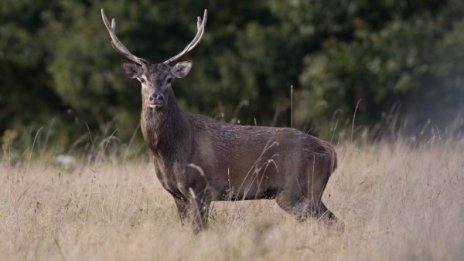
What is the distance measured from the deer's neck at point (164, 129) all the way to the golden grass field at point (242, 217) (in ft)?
1.91

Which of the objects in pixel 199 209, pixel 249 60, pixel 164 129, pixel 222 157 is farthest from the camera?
pixel 249 60

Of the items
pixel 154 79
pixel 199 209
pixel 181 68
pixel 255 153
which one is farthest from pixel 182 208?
pixel 181 68

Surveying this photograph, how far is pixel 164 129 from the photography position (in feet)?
29.0

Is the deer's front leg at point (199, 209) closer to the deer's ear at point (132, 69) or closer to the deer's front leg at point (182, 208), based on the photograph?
the deer's front leg at point (182, 208)

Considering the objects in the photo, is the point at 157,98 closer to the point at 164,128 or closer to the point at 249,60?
the point at 164,128

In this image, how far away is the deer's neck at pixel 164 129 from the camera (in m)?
8.80

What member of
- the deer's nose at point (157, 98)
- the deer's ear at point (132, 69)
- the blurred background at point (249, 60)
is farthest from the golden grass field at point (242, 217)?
the blurred background at point (249, 60)

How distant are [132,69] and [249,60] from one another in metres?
12.5

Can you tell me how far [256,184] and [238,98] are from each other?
1275 cm

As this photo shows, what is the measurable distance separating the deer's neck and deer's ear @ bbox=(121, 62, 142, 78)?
413 mm

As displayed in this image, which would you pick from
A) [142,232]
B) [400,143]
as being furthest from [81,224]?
[400,143]

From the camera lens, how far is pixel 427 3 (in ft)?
70.5

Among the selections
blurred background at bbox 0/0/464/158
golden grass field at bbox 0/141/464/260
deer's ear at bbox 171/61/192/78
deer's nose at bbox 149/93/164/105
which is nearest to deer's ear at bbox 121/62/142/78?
deer's ear at bbox 171/61/192/78

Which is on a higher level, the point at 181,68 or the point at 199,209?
→ the point at 181,68
